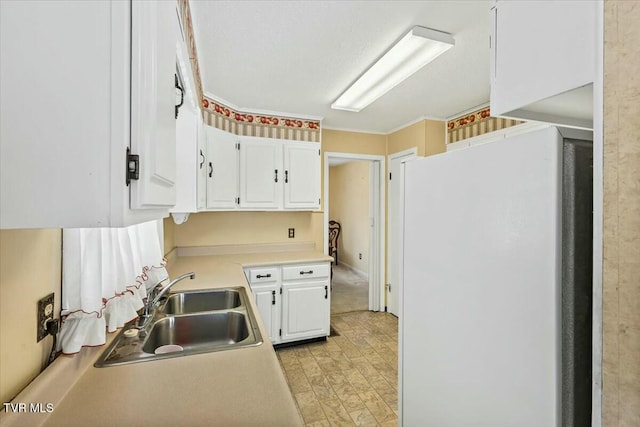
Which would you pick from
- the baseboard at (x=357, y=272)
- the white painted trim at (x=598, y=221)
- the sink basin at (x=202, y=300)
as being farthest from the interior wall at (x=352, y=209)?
the white painted trim at (x=598, y=221)

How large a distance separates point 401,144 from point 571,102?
281cm

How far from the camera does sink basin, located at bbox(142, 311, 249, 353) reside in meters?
1.44

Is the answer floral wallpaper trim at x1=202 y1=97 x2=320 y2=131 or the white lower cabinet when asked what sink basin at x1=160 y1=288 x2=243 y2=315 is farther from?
floral wallpaper trim at x1=202 y1=97 x2=320 y2=131

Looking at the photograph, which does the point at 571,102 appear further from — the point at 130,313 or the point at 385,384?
the point at 385,384

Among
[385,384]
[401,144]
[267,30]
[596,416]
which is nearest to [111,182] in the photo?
[596,416]

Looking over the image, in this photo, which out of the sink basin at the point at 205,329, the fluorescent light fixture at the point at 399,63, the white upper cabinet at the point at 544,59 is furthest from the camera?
the fluorescent light fixture at the point at 399,63

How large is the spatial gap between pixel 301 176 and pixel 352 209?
3355 mm

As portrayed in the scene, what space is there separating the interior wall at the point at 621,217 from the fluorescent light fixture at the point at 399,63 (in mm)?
1175

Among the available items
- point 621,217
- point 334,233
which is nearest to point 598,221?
point 621,217

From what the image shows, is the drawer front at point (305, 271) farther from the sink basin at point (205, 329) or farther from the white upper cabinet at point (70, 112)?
the white upper cabinet at point (70, 112)

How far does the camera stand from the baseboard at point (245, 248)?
9.98ft

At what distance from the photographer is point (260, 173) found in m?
3.01

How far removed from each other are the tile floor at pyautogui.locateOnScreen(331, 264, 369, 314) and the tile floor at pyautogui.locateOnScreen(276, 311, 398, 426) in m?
0.61

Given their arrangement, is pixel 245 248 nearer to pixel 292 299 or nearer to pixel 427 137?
pixel 292 299
